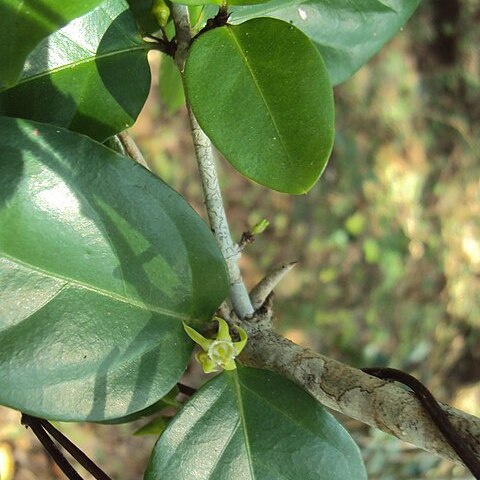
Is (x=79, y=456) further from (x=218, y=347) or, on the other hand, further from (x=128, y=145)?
(x=128, y=145)

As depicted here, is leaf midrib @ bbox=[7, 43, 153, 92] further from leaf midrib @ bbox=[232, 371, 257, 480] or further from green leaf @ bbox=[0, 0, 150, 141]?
leaf midrib @ bbox=[232, 371, 257, 480]

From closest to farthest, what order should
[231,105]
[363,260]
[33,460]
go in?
[231,105] → [33,460] → [363,260]

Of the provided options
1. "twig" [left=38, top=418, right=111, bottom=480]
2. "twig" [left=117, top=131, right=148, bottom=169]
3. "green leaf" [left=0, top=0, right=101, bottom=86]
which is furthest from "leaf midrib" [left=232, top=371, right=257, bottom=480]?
"green leaf" [left=0, top=0, right=101, bottom=86]

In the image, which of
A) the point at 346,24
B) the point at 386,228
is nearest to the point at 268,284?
the point at 346,24

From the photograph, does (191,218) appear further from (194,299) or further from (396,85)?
(396,85)

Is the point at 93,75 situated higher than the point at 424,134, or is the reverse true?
the point at 93,75

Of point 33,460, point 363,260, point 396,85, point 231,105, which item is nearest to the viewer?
point 231,105

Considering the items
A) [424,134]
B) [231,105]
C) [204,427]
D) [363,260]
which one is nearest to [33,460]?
[363,260]

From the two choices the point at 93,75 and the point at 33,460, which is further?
the point at 33,460
